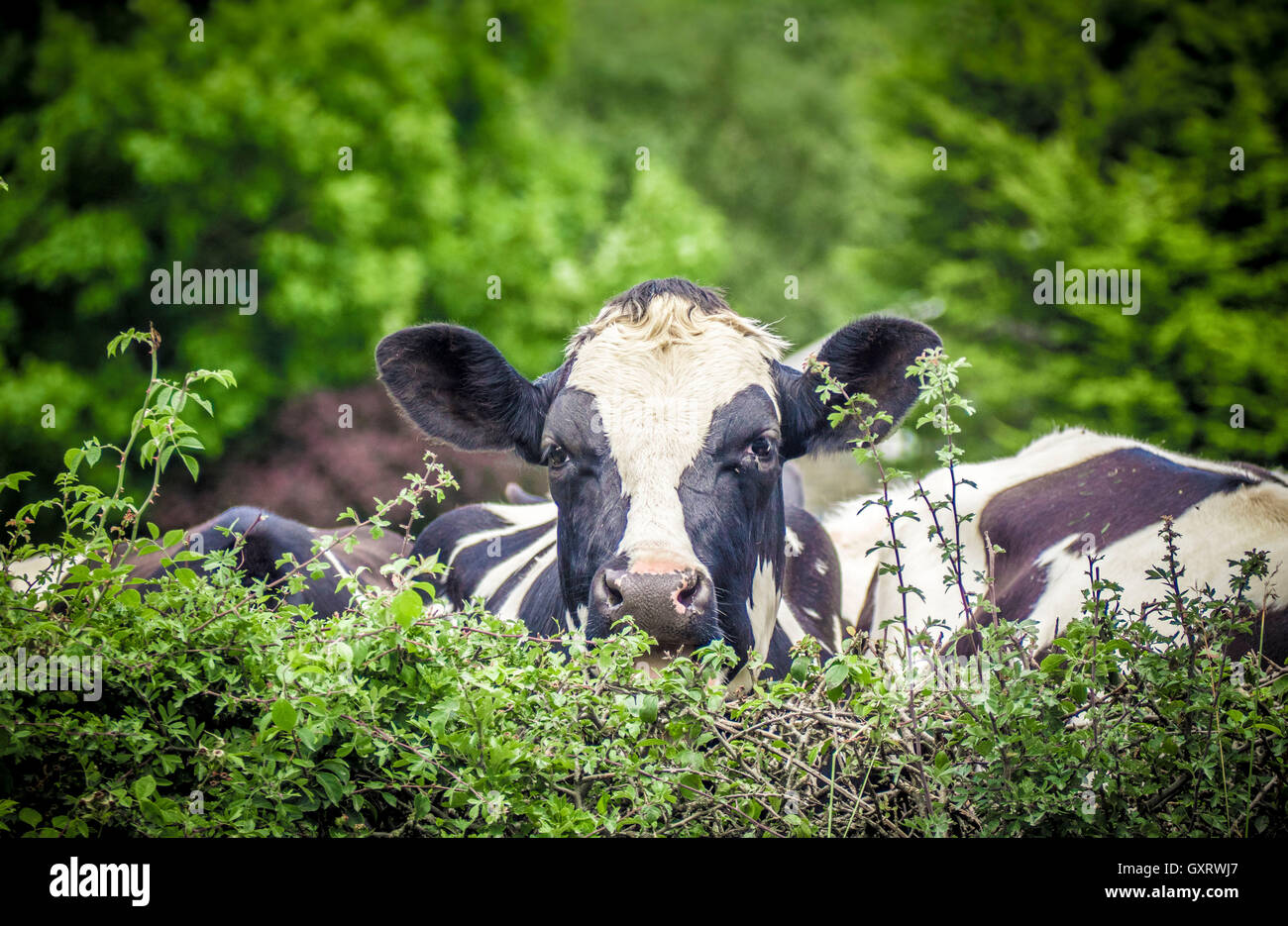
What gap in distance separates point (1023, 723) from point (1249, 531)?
189 cm

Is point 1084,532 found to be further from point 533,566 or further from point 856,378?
A: point 533,566

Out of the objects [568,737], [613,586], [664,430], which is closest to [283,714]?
[568,737]

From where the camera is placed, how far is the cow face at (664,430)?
3.48 meters

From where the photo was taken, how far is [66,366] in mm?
16641

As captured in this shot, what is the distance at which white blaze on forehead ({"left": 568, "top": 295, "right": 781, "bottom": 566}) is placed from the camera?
3.64 metres

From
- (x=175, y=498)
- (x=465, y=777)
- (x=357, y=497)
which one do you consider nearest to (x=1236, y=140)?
(x=357, y=497)

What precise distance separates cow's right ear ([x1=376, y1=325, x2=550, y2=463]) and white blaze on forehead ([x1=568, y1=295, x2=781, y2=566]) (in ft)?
0.86

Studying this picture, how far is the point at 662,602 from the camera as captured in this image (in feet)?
10.9

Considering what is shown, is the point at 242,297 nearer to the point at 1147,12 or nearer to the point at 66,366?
the point at 66,366

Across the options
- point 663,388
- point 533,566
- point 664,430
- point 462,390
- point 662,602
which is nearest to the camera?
point 662,602

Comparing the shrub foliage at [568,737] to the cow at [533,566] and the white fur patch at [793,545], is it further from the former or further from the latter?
the white fur patch at [793,545]

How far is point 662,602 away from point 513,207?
1728 cm

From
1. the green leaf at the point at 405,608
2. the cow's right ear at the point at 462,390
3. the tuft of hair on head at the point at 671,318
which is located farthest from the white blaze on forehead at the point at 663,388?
the green leaf at the point at 405,608

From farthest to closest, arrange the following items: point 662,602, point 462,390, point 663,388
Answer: point 462,390
point 663,388
point 662,602
